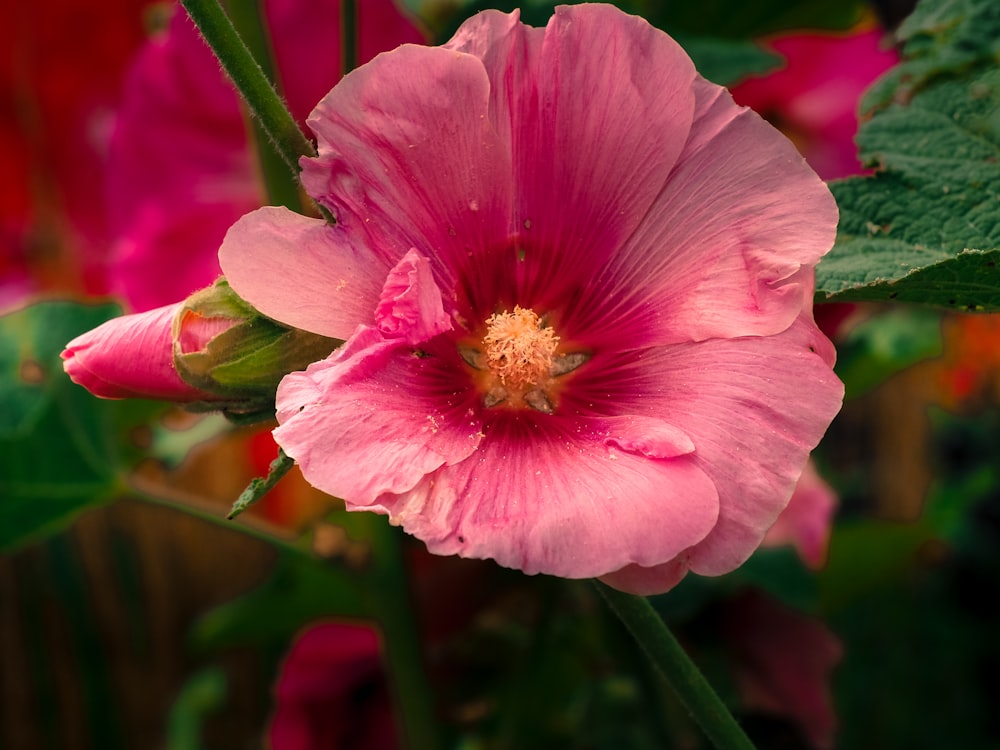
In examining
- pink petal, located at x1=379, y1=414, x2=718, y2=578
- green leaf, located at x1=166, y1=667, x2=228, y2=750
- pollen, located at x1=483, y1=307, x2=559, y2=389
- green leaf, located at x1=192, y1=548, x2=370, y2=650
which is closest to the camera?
pink petal, located at x1=379, y1=414, x2=718, y2=578

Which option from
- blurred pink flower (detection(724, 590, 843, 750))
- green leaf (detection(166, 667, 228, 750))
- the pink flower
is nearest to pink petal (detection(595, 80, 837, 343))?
the pink flower

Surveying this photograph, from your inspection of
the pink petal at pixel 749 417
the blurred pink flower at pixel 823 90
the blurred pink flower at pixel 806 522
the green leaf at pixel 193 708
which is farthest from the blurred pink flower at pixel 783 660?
the green leaf at pixel 193 708

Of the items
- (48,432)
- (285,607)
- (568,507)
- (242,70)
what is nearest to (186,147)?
(48,432)

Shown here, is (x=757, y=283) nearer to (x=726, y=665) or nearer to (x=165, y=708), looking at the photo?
(x=726, y=665)

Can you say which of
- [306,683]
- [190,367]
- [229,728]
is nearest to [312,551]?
[306,683]

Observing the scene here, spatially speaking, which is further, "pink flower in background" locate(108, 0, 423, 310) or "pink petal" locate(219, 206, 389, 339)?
"pink flower in background" locate(108, 0, 423, 310)

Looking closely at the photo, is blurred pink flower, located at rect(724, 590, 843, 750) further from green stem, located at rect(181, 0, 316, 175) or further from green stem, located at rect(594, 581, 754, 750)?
green stem, located at rect(181, 0, 316, 175)

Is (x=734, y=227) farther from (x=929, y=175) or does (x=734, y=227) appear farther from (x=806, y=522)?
(x=806, y=522)
